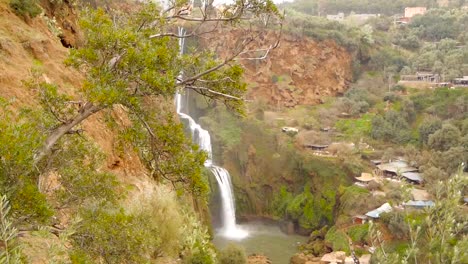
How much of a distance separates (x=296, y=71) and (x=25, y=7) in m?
33.2

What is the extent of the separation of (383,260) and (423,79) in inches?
1703

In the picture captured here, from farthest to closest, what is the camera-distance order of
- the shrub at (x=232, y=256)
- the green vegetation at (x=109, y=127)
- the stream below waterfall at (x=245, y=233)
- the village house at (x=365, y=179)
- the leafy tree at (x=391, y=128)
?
the leafy tree at (x=391, y=128) < the village house at (x=365, y=179) < the stream below waterfall at (x=245, y=233) < the shrub at (x=232, y=256) < the green vegetation at (x=109, y=127)

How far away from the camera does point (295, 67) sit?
4259 centimetres

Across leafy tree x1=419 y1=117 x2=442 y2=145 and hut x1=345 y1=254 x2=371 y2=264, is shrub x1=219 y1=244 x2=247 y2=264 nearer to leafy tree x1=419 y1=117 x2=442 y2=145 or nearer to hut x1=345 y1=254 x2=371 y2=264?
hut x1=345 y1=254 x2=371 y2=264

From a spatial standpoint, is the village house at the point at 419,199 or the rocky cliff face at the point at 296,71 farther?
the rocky cliff face at the point at 296,71

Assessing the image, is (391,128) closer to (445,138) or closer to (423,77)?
(445,138)

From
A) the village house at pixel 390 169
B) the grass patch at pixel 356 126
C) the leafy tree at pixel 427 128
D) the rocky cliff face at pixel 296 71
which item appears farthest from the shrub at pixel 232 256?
the rocky cliff face at pixel 296 71

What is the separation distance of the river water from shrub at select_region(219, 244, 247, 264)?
24.9 feet

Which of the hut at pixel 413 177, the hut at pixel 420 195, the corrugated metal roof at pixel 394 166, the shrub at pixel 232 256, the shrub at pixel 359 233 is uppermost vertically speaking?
the shrub at pixel 232 256

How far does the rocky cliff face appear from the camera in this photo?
136 feet

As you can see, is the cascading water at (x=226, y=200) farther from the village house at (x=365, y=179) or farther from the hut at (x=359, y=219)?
the village house at (x=365, y=179)

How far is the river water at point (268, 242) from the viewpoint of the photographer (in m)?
23.1

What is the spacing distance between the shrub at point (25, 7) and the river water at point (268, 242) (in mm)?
14832

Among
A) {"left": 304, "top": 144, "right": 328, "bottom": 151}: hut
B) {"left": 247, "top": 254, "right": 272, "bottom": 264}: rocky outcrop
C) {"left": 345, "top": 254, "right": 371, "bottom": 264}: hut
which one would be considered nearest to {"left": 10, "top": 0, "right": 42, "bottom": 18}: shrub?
{"left": 247, "top": 254, "right": 272, "bottom": 264}: rocky outcrop
